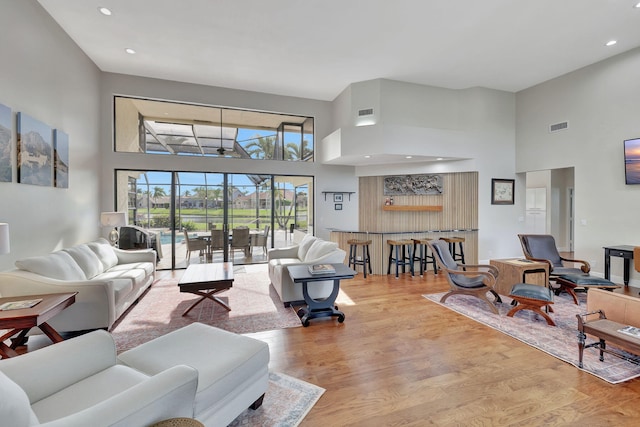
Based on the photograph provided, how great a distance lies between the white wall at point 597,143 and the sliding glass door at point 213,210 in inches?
226

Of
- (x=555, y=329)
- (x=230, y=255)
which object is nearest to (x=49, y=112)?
(x=230, y=255)

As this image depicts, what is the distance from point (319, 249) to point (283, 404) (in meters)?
2.60

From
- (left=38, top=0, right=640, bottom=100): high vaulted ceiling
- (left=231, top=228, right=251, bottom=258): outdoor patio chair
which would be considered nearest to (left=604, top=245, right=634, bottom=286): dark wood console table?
(left=38, top=0, right=640, bottom=100): high vaulted ceiling

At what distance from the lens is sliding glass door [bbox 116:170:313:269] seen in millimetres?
6250

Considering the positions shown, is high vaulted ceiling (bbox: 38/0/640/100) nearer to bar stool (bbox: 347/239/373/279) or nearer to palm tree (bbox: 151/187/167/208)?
palm tree (bbox: 151/187/167/208)

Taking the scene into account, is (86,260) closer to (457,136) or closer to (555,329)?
(555,329)

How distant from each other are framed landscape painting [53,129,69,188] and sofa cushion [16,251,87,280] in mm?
1261

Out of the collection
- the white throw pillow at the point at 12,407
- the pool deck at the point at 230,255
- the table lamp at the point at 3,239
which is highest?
the table lamp at the point at 3,239

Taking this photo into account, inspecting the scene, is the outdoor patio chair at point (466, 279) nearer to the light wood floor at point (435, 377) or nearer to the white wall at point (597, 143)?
the light wood floor at point (435, 377)

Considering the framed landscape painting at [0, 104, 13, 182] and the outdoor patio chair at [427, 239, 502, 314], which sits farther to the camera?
the outdoor patio chair at [427, 239, 502, 314]

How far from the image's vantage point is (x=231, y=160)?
6.66 metres

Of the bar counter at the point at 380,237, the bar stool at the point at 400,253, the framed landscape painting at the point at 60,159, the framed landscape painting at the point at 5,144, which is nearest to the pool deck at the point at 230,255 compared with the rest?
the bar counter at the point at 380,237

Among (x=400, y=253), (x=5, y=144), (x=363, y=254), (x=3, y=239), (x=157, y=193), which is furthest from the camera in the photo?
(x=400, y=253)

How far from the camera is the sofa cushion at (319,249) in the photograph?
14.5 feet
